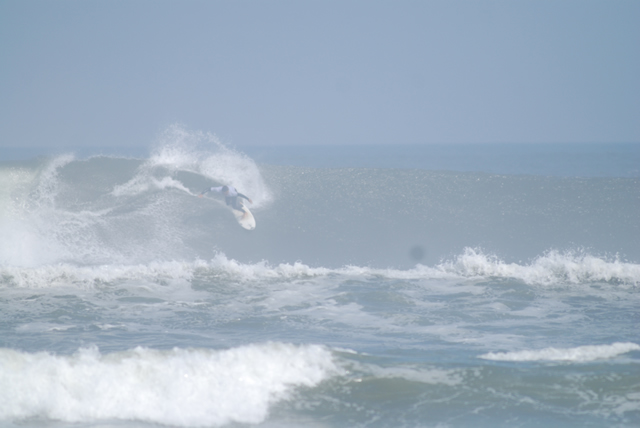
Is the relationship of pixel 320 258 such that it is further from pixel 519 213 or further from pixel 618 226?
pixel 618 226

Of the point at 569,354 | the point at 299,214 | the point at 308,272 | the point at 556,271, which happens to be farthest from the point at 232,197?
the point at 569,354

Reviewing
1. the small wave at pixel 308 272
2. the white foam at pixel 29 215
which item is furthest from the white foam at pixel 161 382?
the white foam at pixel 29 215

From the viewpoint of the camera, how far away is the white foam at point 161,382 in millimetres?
4137

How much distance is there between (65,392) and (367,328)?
324cm

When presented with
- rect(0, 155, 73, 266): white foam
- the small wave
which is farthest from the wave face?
the small wave

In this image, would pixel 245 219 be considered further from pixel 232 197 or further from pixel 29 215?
pixel 29 215

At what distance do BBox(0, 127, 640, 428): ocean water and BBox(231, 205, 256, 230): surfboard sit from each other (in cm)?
30

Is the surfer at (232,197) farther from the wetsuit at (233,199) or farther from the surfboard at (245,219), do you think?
the surfboard at (245,219)

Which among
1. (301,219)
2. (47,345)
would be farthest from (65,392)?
(301,219)

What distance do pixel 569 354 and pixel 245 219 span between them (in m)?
8.65

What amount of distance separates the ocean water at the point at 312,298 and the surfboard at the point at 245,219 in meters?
0.30

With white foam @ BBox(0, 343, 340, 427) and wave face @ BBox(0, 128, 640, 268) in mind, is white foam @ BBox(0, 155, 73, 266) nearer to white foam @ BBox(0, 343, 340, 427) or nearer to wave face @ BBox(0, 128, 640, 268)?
wave face @ BBox(0, 128, 640, 268)

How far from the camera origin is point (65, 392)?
4.32 m

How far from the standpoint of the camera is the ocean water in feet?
13.9
